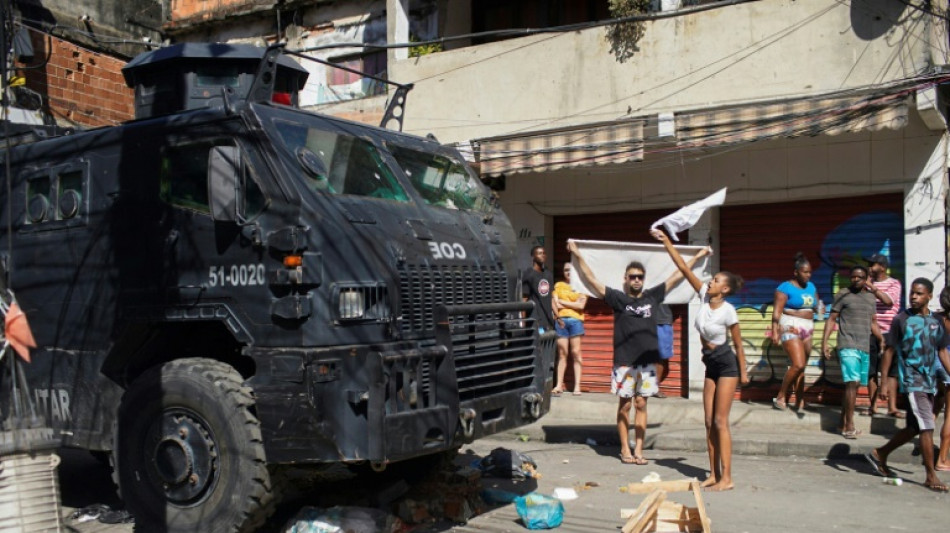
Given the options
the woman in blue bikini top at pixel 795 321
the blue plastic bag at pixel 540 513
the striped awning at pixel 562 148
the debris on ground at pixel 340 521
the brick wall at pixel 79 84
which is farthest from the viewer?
the brick wall at pixel 79 84

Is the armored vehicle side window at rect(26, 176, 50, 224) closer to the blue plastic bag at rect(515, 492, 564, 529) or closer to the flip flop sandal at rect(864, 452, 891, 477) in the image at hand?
the blue plastic bag at rect(515, 492, 564, 529)

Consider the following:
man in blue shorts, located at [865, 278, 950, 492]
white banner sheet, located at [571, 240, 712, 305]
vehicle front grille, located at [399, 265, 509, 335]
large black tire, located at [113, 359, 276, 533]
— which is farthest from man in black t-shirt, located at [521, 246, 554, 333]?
large black tire, located at [113, 359, 276, 533]

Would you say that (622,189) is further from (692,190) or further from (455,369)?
(455,369)

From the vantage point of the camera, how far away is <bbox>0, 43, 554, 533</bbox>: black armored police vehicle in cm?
550

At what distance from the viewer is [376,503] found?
256 inches

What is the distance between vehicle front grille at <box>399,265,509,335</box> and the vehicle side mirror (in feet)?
3.67

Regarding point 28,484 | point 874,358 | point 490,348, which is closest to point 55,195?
point 28,484

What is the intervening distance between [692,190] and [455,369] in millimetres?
7080

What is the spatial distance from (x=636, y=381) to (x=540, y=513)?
2.71 metres

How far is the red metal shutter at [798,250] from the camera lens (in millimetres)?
→ 10984

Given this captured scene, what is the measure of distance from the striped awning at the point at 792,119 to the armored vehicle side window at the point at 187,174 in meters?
6.51

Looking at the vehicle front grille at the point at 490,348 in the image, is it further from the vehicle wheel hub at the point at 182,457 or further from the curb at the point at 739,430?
the curb at the point at 739,430

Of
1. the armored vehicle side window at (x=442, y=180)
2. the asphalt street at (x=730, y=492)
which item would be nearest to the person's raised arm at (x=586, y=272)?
the armored vehicle side window at (x=442, y=180)

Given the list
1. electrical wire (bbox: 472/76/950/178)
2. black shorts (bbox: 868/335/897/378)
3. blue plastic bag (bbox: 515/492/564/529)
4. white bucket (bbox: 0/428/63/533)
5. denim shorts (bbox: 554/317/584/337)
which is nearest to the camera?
white bucket (bbox: 0/428/63/533)
